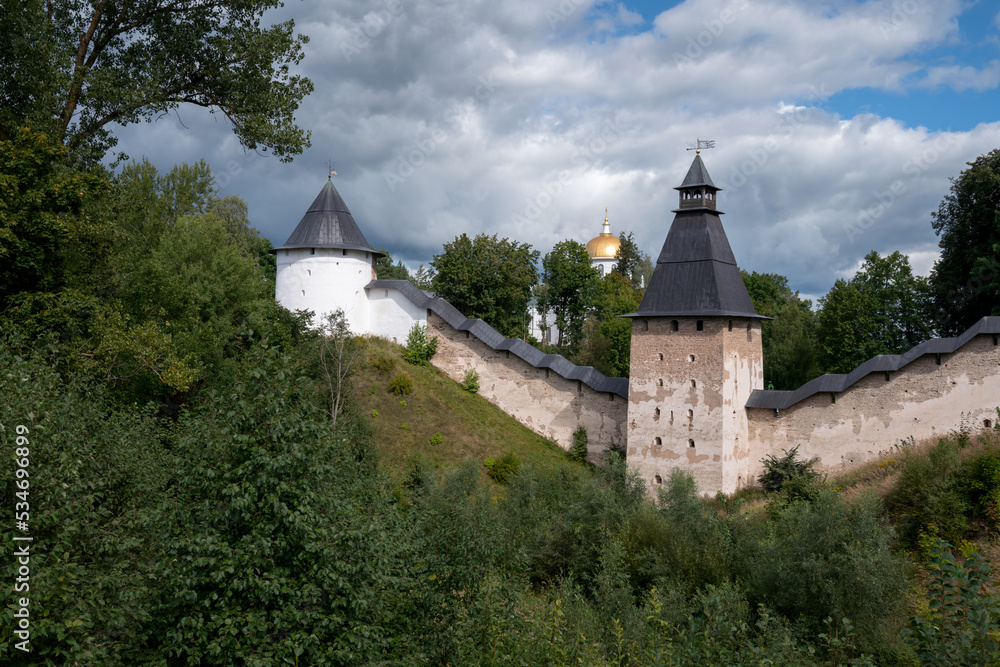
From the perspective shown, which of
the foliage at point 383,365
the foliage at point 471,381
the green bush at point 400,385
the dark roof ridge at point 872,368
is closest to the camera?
the dark roof ridge at point 872,368

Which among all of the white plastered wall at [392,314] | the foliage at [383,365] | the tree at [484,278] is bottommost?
the foliage at [383,365]

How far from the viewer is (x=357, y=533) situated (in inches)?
266

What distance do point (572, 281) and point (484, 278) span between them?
8.53 m

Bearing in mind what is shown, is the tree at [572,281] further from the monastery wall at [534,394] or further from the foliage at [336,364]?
the foliage at [336,364]

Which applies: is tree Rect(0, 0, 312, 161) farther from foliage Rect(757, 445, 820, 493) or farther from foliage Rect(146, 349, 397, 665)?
foliage Rect(757, 445, 820, 493)

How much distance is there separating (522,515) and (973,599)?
1335 centimetres

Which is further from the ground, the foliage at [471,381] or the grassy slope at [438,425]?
the foliage at [471,381]

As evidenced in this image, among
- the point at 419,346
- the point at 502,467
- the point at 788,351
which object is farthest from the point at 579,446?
the point at 788,351

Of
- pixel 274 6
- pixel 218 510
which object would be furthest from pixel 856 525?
pixel 274 6

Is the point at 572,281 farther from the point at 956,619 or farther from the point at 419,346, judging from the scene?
the point at 956,619

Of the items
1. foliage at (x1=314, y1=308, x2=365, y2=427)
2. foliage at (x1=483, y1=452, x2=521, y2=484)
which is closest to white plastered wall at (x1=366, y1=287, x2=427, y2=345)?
foliage at (x1=314, y1=308, x2=365, y2=427)

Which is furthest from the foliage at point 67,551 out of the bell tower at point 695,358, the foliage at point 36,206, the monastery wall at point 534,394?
the monastery wall at point 534,394

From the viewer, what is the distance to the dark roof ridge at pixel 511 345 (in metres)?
23.7

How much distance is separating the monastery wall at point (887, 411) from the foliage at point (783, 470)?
0.23 metres
